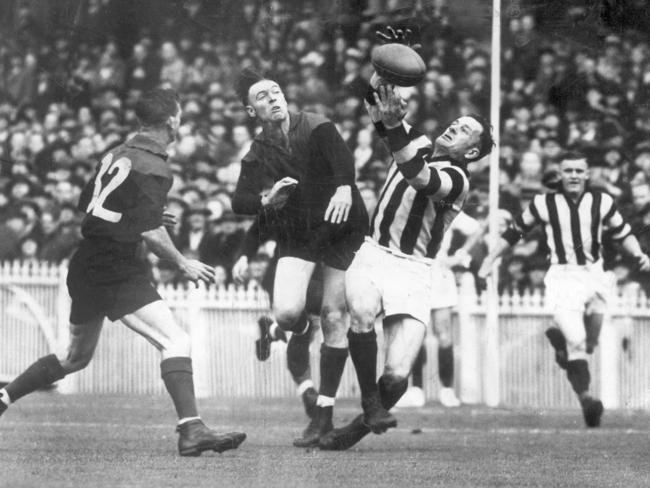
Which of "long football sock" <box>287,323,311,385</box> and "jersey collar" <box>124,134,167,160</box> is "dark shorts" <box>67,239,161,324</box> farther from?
"long football sock" <box>287,323,311,385</box>

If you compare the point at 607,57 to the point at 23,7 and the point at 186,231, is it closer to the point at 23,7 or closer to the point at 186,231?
the point at 186,231

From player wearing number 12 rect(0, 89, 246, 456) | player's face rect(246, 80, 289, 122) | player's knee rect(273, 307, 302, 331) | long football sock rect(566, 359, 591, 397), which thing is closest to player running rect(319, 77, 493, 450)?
player's knee rect(273, 307, 302, 331)

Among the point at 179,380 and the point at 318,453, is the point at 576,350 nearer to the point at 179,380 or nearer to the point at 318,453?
the point at 318,453

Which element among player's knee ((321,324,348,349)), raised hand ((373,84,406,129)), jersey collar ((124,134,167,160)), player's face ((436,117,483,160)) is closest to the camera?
Result: raised hand ((373,84,406,129))

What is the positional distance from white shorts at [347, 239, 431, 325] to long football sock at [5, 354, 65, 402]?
63.7 inches

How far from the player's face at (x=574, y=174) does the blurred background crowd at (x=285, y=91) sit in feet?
2.63

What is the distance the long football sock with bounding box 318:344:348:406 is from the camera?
25.8 ft

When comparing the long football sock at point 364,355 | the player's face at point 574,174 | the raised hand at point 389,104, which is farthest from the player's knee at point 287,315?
the player's face at point 574,174

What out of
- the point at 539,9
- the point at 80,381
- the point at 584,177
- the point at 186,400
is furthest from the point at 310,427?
the point at 80,381

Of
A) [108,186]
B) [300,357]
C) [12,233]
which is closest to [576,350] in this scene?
[300,357]

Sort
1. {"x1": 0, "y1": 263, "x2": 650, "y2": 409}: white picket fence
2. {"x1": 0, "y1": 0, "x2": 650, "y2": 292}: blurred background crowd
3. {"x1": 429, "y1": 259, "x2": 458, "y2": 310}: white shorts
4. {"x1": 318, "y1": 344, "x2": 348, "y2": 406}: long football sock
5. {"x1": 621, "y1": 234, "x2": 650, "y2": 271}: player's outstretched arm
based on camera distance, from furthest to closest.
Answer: {"x1": 0, "y1": 263, "x2": 650, "y2": 409}: white picket fence
{"x1": 0, "y1": 0, "x2": 650, "y2": 292}: blurred background crowd
{"x1": 429, "y1": 259, "x2": 458, "y2": 310}: white shorts
{"x1": 621, "y1": 234, "x2": 650, "y2": 271}: player's outstretched arm
{"x1": 318, "y1": 344, "x2": 348, "y2": 406}: long football sock

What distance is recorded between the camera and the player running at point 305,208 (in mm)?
7824

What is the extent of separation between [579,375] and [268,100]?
358cm

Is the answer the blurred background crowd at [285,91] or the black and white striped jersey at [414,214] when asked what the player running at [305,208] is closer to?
the black and white striped jersey at [414,214]
